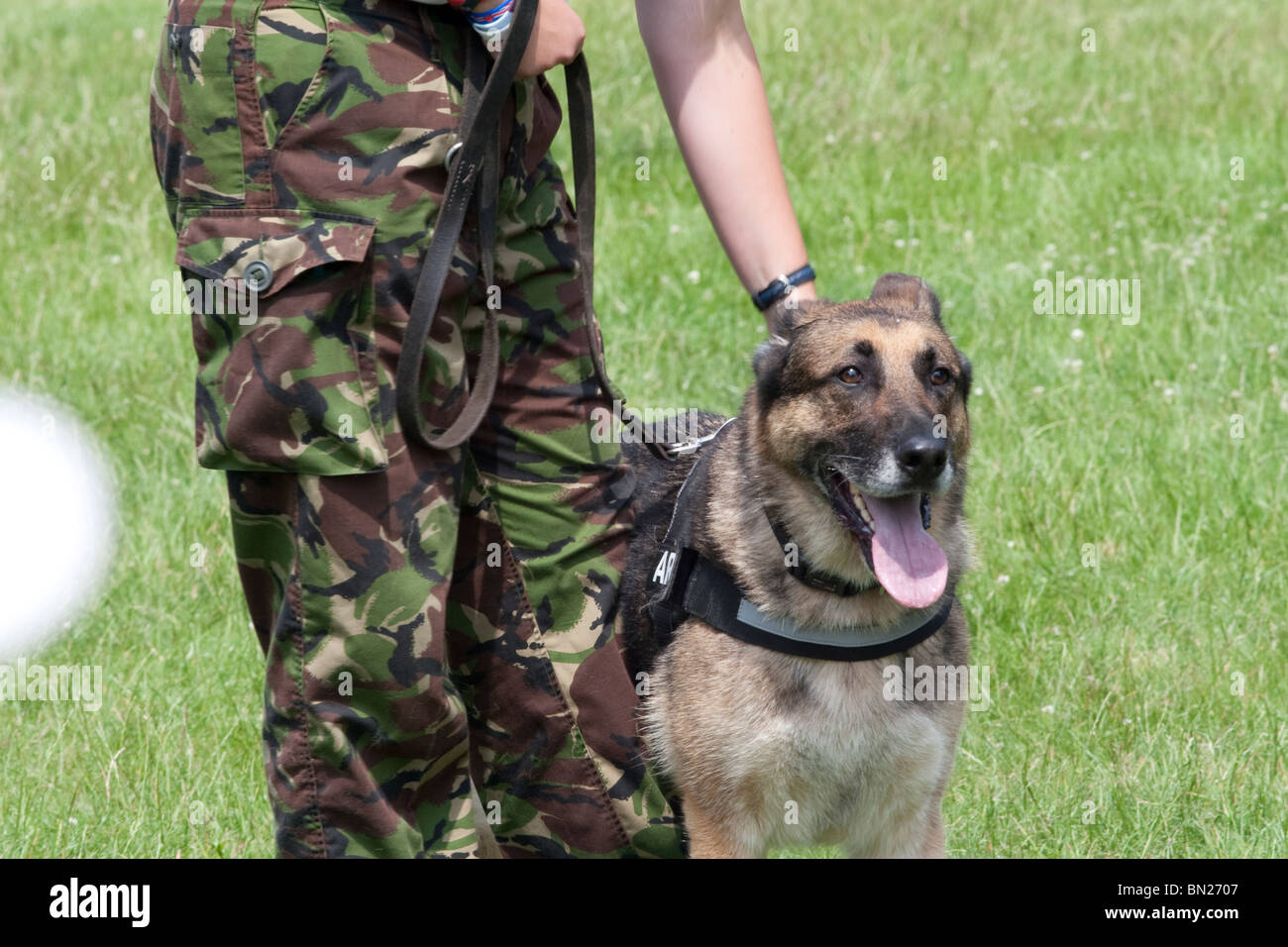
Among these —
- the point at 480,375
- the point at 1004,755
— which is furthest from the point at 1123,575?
the point at 480,375

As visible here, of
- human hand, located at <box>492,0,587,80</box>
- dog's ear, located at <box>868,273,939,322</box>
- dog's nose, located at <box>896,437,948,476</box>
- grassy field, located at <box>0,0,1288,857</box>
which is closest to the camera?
human hand, located at <box>492,0,587,80</box>

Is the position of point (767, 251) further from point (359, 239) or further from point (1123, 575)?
point (1123, 575)

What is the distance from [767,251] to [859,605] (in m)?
0.84

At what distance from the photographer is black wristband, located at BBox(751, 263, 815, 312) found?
3326 millimetres

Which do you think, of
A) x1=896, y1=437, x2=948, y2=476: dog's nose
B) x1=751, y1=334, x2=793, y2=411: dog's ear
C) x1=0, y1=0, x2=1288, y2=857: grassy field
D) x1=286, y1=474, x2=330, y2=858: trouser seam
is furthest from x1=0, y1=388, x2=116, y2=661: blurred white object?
x1=896, y1=437, x2=948, y2=476: dog's nose

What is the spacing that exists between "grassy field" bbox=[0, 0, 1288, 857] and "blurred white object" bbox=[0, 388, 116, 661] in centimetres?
11

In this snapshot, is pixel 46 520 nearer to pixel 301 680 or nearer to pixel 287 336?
pixel 301 680

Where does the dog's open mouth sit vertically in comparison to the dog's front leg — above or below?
above

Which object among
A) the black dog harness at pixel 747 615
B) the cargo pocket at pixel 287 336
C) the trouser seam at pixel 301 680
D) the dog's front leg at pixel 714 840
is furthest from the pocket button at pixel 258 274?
the dog's front leg at pixel 714 840

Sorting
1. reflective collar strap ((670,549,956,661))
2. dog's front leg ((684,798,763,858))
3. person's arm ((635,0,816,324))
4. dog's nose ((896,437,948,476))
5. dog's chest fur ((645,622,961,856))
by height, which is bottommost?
dog's front leg ((684,798,763,858))

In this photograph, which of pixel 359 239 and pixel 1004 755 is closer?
pixel 359 239

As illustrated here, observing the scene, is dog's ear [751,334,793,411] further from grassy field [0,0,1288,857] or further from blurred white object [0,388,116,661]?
blurred white object [0,388,116,661]

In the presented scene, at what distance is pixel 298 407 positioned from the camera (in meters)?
2.68
